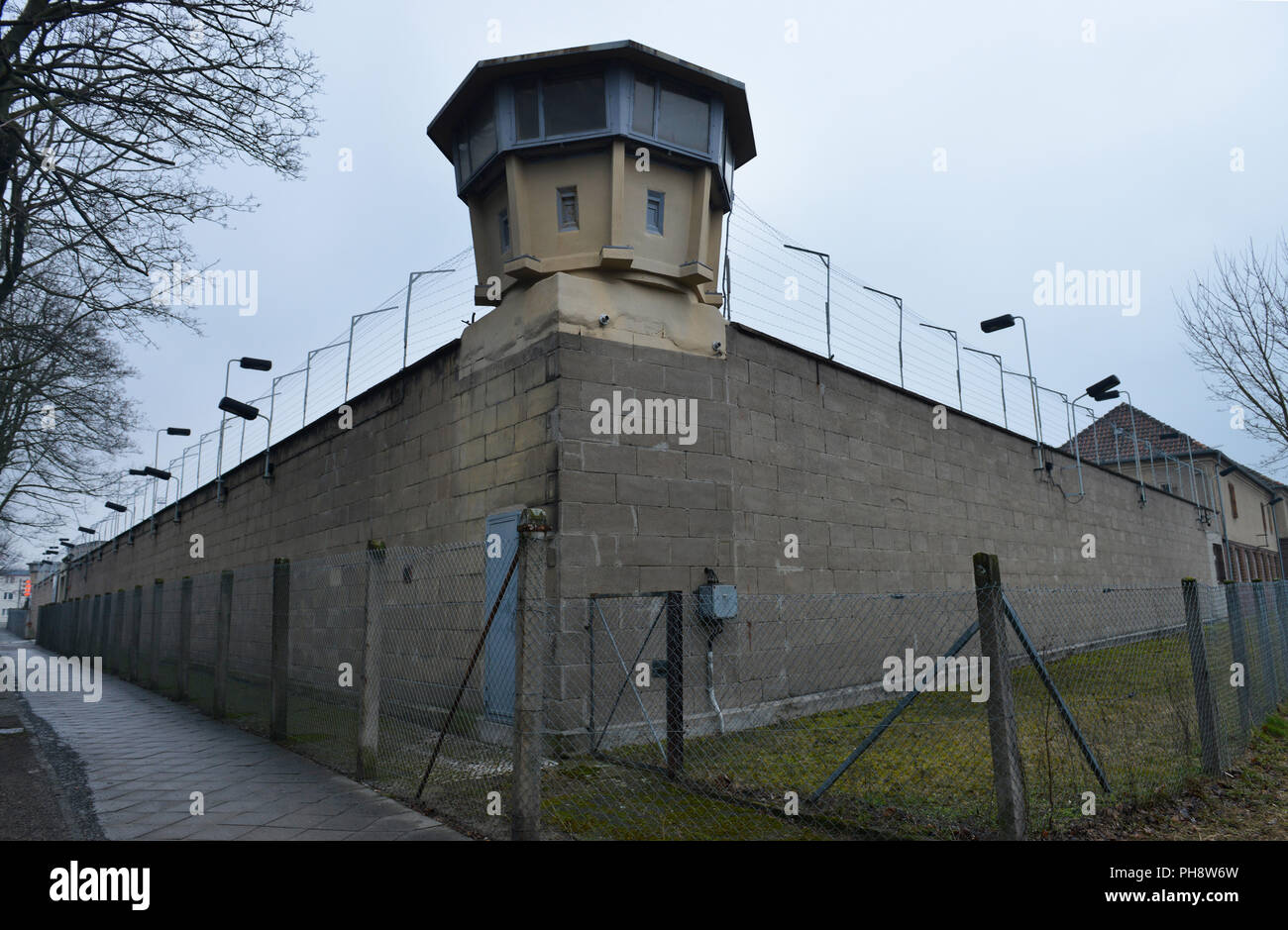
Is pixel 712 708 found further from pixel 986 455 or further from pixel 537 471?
pixel 986 455

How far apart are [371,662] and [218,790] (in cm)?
144

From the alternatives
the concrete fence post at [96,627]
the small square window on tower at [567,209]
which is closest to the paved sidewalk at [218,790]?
the small square window on tower at [567,209]

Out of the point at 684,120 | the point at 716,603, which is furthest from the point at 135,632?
the point at 684,120

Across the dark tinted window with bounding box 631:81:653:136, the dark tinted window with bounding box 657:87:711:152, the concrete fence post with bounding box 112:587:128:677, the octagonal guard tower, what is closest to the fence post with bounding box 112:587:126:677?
the concrete fence post with bounding box 112:587:128:677

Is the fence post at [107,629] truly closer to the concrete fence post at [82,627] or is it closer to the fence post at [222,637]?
the concrete fence post at [82,627]

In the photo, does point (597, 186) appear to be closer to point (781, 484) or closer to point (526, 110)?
point (526, 110)

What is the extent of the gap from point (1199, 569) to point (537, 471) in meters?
24.3

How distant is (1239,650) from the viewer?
20.7 ft

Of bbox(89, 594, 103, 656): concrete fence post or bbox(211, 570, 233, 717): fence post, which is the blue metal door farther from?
bbox(89, 594, 103, 656): concrete fence post

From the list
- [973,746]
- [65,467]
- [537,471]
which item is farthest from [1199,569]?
[65,467]

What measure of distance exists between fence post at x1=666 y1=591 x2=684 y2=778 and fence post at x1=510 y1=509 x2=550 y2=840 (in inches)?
58.8

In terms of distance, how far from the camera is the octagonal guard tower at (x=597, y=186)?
24.5 ft

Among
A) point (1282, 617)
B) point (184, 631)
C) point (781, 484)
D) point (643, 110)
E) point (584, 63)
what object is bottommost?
point (184, 631)

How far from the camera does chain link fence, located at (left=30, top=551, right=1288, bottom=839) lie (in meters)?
4.62
